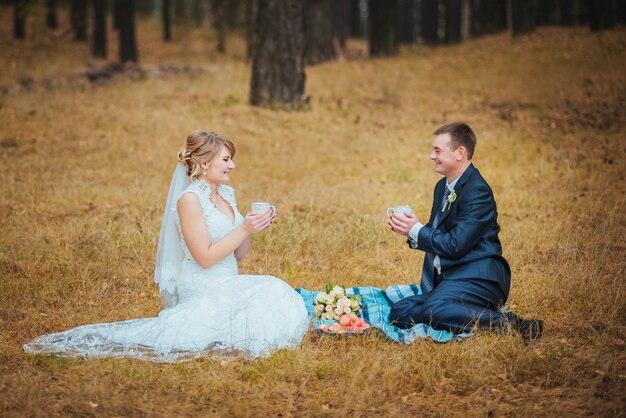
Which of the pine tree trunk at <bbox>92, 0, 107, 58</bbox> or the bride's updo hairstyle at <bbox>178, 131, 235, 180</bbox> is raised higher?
the pine tree trunk at <bbox>92, 0, 107, 58</bbox>

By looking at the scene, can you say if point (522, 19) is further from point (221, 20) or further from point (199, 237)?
point (199, 237)

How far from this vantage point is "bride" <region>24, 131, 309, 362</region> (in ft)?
15.9

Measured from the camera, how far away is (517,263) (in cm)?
686

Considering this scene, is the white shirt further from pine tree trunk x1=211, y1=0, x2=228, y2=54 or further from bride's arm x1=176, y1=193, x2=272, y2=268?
pine tree trunk x1=211, y1=0, x2=228, y2=54

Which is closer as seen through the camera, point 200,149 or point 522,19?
point 200,149

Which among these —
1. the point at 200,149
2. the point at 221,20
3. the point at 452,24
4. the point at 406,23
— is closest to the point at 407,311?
the point at 200,149

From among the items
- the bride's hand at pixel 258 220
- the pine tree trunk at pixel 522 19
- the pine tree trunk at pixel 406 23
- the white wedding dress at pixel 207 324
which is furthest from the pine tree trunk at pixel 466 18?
the bride's hand at pixel 258 220

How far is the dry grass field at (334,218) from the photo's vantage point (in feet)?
14.2

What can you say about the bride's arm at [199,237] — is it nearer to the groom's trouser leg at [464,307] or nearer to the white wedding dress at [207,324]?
the white wedding dress at [207,324]

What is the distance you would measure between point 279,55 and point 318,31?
8.51 m

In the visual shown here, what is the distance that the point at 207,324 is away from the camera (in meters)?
4.93

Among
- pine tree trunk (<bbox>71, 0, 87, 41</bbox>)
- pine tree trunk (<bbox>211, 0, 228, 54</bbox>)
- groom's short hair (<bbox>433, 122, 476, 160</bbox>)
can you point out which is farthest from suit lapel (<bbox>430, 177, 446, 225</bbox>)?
pine tree trunk (<bbox>71, 0, 87, 41</bbox>)

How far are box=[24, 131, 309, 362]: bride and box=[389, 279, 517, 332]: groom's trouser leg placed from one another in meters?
0.98

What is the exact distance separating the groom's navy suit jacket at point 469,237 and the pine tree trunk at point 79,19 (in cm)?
2919
